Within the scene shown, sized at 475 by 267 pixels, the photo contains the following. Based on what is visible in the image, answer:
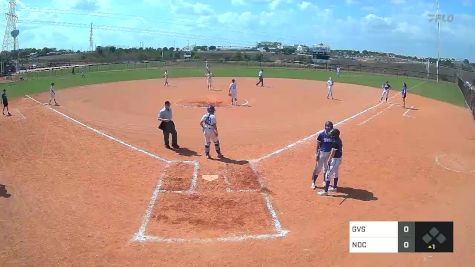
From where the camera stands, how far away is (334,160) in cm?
1198

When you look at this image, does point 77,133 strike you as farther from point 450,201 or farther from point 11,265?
point 450,201

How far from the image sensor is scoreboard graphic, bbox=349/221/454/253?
873 cm

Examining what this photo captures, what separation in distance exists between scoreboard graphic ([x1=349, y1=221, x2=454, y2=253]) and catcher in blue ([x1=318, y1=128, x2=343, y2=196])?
2125mm

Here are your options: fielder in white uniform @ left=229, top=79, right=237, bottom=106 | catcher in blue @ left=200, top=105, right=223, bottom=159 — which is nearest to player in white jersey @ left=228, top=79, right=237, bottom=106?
fielder in white uniform @ left=229, top=79, right=237, bottom=106

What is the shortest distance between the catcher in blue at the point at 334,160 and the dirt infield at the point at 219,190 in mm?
445

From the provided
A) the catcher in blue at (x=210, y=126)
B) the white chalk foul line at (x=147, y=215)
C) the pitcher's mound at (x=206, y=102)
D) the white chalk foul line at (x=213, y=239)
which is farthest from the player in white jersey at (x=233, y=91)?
the white chalk foul line at (x=213, y=239)

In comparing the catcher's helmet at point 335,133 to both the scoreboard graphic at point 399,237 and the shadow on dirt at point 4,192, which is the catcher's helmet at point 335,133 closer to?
the scoreboard graphic at point 399,237

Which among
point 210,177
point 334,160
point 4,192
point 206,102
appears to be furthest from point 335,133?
point 206,102

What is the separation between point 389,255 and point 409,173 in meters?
6.47

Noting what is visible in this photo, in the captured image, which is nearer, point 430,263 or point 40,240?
point 430,263

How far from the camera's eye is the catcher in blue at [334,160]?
38.9 ft

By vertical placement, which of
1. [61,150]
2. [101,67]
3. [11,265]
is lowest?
[11,265]

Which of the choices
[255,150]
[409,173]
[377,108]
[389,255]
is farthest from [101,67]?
[389,255]

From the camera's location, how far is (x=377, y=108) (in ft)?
93.1
